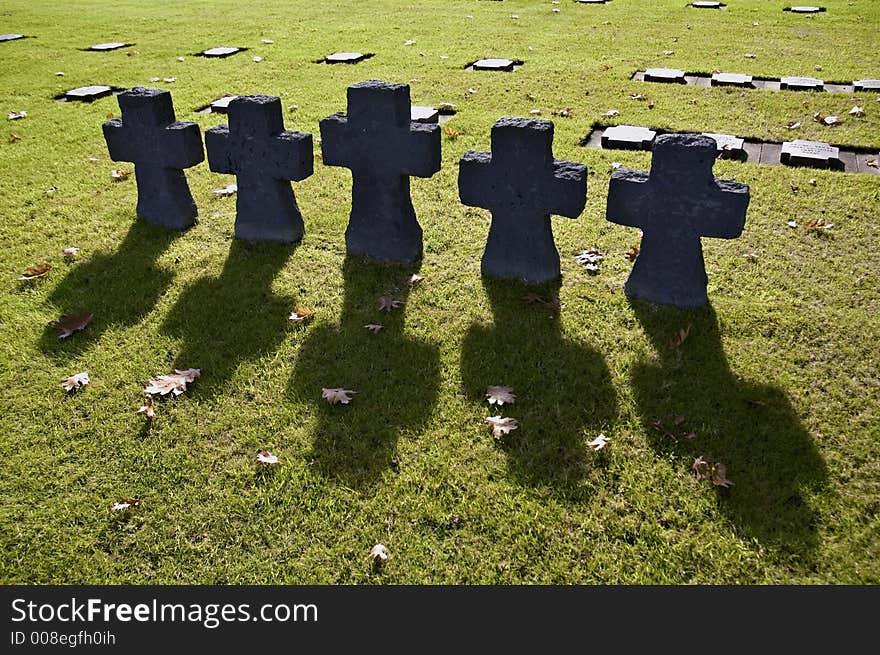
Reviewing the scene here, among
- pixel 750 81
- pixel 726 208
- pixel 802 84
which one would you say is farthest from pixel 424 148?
pixel 802 84

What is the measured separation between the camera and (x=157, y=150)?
5484 mm

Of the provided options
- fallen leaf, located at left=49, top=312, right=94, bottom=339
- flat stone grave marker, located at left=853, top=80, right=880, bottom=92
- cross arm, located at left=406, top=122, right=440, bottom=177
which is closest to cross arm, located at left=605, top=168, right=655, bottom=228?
cross arm, located at left=406, top=122, right=440, bottom=177

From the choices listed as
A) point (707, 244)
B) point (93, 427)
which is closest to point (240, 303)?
point (93, 427)

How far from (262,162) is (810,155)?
5.35 m

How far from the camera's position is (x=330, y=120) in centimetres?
487

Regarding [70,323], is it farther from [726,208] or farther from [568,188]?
[726,208]

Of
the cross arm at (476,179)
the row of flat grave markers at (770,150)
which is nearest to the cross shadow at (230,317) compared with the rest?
the cross arm at (476,179)

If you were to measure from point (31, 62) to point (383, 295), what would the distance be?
10803 millimetres

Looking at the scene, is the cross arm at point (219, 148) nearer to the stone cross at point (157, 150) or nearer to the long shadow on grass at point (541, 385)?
the stone cross at point (157, 150)

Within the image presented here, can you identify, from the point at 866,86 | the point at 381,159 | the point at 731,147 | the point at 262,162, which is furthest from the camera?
the point at 866,86

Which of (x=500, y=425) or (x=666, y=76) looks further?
(x=666, y=76)

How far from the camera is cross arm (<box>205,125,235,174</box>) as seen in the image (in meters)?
5.20

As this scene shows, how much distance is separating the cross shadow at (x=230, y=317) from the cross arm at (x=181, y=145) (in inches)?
35.7

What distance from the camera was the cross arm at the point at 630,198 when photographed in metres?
4.26
